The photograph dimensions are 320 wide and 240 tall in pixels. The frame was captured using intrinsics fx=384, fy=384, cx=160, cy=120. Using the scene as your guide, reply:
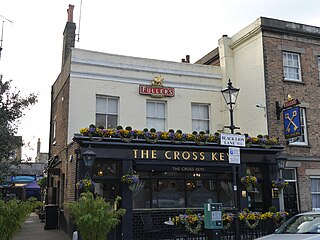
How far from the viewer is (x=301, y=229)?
29.2ft

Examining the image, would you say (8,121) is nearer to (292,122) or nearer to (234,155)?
(234,155)

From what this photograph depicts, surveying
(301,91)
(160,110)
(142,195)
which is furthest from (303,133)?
(142,195)

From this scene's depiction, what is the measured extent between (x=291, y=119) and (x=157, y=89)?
19.7ft

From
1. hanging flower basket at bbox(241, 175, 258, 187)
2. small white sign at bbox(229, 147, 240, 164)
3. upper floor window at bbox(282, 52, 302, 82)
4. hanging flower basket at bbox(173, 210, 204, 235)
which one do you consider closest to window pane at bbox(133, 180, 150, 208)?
hanging flower basket at bbox(173, 210, 204, 235)

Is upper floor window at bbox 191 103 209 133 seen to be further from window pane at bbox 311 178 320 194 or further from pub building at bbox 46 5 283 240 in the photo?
window pane at bbox 311 178 320 194

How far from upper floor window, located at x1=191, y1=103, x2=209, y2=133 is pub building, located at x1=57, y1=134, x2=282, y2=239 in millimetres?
3093

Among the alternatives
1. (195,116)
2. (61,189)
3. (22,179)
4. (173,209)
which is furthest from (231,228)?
(22,179)

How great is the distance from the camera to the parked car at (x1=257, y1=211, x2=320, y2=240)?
8.29m

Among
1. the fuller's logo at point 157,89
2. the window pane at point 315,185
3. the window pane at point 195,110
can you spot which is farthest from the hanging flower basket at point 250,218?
the fuller's logo at point 157,89

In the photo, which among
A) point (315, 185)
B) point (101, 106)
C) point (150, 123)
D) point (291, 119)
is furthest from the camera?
point (150, 123)

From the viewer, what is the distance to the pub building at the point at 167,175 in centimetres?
1367

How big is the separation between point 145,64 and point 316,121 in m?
8.37

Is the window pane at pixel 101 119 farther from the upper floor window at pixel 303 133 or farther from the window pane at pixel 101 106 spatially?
the upper floor window at pixel 303 133

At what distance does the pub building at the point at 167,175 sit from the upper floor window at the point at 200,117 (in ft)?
10.1
